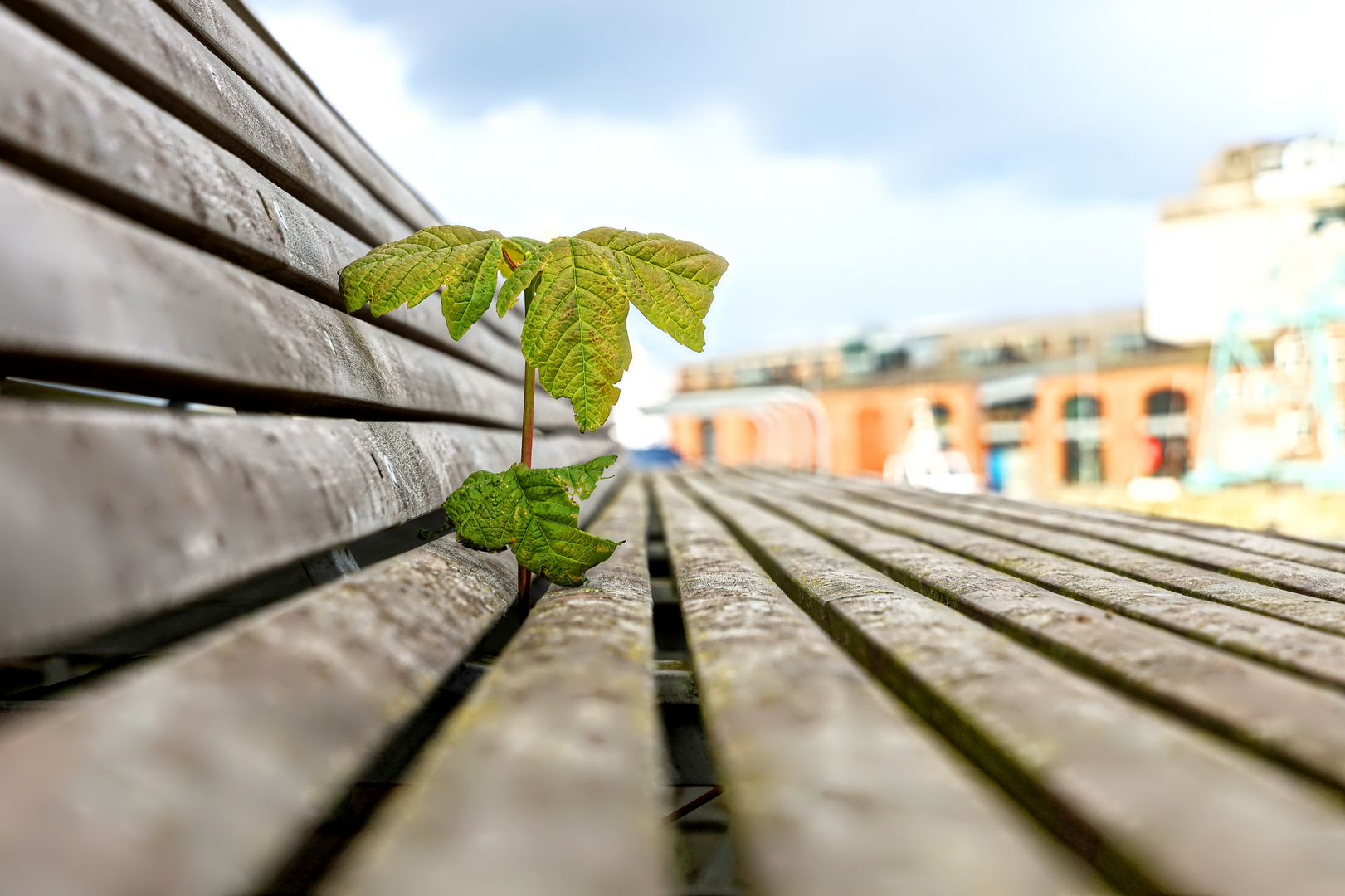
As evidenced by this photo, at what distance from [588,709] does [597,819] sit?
0.50 ft

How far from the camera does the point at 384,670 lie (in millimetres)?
624

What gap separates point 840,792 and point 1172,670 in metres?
0.40

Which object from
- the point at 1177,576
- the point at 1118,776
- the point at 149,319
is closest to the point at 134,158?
the point at 149,319

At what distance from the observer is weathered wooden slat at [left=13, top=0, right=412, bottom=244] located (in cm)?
68

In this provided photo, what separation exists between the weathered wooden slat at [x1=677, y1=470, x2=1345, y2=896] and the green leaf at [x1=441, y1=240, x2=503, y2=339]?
636mm

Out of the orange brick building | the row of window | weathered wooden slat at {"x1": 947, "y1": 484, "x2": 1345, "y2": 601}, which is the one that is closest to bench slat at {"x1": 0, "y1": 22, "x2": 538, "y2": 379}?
weathered wooden slat at {"x1": 947, "y1": 484, "x2": 1345, "y2": 601}

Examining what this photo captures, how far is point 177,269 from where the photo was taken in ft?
2.17

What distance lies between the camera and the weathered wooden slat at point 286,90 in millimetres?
983

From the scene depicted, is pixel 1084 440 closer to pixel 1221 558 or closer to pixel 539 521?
pixel 1221 558

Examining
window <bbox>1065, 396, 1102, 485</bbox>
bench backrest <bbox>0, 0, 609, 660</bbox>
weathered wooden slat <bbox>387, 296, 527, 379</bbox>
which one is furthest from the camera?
window <bbox>1065, 396, 1102, 485</bbox>

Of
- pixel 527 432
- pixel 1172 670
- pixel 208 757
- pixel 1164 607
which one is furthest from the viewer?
pixel 527 432

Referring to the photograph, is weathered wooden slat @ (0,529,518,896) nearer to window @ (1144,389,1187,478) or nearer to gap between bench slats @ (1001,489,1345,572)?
gap between bench slats @ (1001,489,1345,572)

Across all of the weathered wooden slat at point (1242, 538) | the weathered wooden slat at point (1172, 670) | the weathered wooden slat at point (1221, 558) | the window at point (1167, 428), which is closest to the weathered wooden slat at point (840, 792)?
the weathered wooden slat at point (1172, 670)

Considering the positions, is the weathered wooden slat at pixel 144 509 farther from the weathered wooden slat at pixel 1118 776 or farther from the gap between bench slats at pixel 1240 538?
the gap between bench slats at pixel 1240 538
